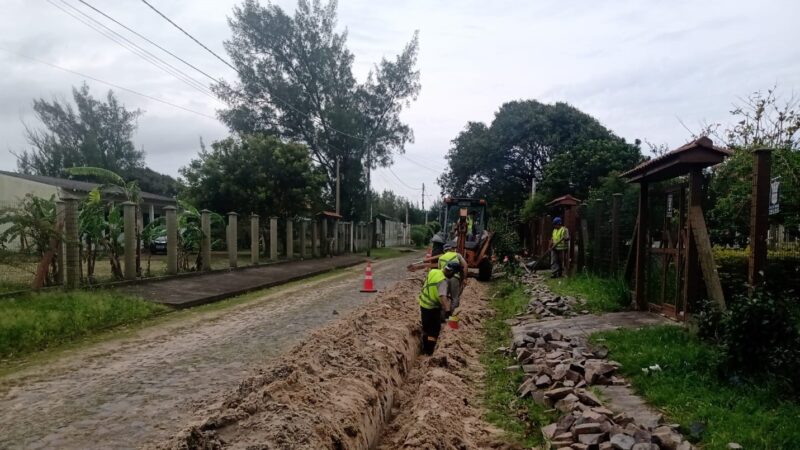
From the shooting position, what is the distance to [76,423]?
484 cm

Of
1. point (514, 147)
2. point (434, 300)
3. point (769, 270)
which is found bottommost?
point (434, 300)

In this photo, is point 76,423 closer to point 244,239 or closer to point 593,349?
point 593,349

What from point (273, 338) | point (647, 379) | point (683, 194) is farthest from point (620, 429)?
point (273, 338)

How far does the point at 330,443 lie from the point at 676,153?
5333mm

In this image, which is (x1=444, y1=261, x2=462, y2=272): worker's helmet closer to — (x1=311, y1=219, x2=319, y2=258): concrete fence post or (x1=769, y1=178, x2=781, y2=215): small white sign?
(x1=769, y1=178, x2=781, y2=215): small white sign

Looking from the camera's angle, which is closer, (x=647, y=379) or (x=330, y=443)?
(x=330, y=443)

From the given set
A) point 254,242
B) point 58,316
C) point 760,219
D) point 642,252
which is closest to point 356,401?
point 760,219

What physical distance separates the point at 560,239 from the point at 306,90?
2704 cm

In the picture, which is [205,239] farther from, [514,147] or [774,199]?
[514,147]

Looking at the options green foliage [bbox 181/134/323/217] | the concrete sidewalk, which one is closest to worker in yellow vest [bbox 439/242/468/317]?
the concrete sidewalk

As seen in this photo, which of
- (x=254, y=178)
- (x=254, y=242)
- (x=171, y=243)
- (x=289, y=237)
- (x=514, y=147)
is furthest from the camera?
(x=514, y=147)

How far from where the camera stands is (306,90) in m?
37.8

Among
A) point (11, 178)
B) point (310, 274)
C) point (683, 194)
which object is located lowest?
point (310, 274)

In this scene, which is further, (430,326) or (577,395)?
(430,326)
